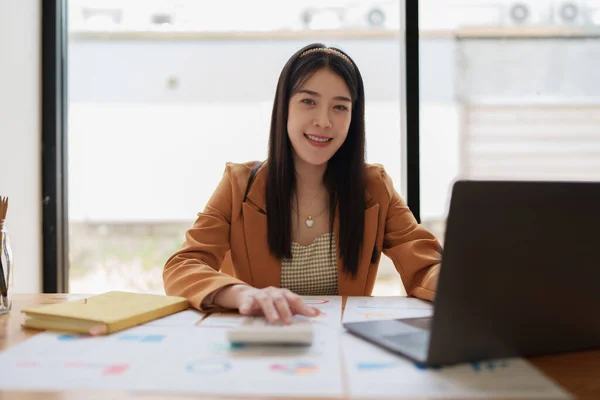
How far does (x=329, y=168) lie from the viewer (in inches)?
65.7

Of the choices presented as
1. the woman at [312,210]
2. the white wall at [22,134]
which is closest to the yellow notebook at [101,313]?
the woman at [312,210]

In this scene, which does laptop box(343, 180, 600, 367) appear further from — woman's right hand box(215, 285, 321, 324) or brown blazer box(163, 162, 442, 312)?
brown blazer box(163, 162, 442, 312)

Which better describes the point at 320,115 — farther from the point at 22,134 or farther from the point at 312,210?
the point at 22,134

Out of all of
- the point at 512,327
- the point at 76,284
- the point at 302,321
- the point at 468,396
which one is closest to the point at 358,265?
the point at 302,321

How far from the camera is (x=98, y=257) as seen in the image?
2.31m

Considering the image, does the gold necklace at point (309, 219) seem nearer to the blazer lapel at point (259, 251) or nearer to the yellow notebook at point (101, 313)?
the blazer lapel at point (259, 251)

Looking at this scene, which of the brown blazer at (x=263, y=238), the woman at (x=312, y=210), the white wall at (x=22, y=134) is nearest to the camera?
the brown blazer at (x=263, y=238)

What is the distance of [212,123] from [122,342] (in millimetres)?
1520

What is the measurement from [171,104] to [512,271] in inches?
72.7

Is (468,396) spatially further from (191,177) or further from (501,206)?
(191,177)

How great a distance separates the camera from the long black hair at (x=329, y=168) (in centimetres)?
149

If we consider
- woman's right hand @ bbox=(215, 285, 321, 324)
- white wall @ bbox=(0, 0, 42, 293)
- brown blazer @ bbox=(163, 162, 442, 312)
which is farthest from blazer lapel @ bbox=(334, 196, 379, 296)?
white wall @ bbox=(0, 0, 42, 293)

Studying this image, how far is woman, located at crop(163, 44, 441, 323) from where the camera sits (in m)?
1.48

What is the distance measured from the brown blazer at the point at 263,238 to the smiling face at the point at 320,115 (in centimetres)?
15
